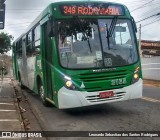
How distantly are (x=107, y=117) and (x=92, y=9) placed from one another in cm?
308

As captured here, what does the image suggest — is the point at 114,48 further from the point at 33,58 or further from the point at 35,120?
the point at 33,58

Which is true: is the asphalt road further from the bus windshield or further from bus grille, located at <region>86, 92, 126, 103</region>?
the bus windshield

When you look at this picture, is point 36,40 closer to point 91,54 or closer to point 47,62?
point 47,62

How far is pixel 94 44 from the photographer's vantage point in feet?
35.1

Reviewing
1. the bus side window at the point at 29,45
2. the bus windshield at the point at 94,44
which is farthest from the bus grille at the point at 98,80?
the bus side window at the point at 29,45

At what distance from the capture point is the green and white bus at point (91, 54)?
34.0 ft

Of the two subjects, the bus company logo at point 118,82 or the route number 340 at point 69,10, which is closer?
the bus company logo at point 118,82

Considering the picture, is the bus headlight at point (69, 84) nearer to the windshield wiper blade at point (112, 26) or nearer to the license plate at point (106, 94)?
the license plate at point (106, 94)

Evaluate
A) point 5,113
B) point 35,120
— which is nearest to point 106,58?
point 35,120

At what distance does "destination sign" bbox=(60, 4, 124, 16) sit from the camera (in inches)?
431

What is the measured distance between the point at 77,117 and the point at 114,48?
7.22 feet

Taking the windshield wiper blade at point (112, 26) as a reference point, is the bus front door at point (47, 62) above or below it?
below

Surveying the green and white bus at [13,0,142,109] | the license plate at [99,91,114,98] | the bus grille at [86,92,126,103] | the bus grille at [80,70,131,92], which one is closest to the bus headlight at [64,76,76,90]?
the green and white bus at [13,0,142,109]

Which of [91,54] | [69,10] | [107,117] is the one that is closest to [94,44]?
[91,54]
